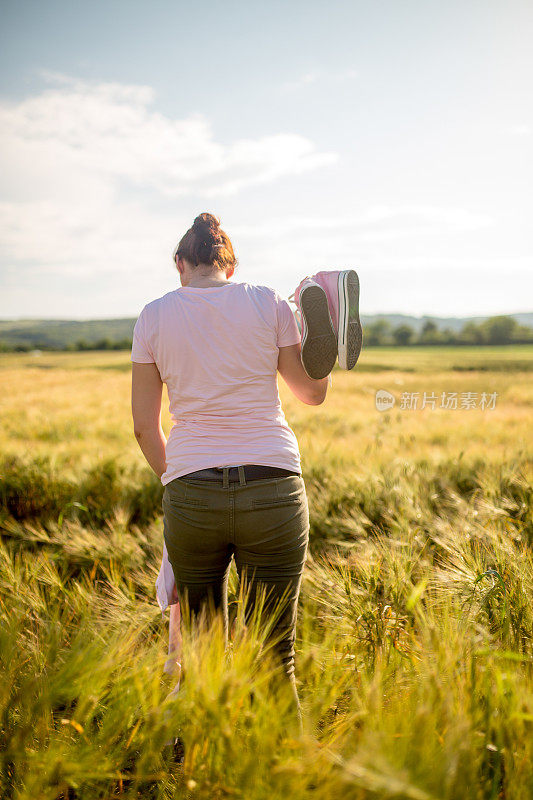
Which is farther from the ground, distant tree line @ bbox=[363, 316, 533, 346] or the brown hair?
distant tree line @ bbox=[363, 316, 533, 346]

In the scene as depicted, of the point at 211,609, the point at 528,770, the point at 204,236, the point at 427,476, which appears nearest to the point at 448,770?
the point at 528,770

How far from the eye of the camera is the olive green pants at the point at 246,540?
5.40 ft

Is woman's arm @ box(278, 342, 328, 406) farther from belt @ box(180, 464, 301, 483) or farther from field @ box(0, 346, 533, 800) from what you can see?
field @ box(0, 346, 533, 800)

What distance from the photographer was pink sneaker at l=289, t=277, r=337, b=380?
1.72 meters

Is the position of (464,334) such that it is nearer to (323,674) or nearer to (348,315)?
(348,315)

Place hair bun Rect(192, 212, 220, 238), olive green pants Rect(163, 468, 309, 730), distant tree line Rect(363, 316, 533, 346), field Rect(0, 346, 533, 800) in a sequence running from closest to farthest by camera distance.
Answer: field Rect(0, 346, 533, 800) < olive green pants Rect(163, 468, 309, 730) < hair bun Rect(192, 212, 220, 238) < distant tree line Rect(363, 316, 533, 346)

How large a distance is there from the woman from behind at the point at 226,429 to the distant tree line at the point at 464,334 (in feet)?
28.9

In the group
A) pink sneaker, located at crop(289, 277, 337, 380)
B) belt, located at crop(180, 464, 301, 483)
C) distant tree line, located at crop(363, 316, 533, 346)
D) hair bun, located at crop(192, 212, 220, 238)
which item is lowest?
belt, located at crop(180, 464, 301, 483)

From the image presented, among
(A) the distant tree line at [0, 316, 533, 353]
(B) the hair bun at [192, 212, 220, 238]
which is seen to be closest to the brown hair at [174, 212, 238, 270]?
(B) the hair bun at [192, 212, 220, 238]

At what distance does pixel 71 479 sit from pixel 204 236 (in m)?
3.34

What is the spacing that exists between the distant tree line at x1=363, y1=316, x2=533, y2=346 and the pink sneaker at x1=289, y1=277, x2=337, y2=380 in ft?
28.6

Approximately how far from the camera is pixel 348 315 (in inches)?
72.7

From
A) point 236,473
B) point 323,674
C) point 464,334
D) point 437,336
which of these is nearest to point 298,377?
point 236,473

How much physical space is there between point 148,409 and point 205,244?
0.61m
